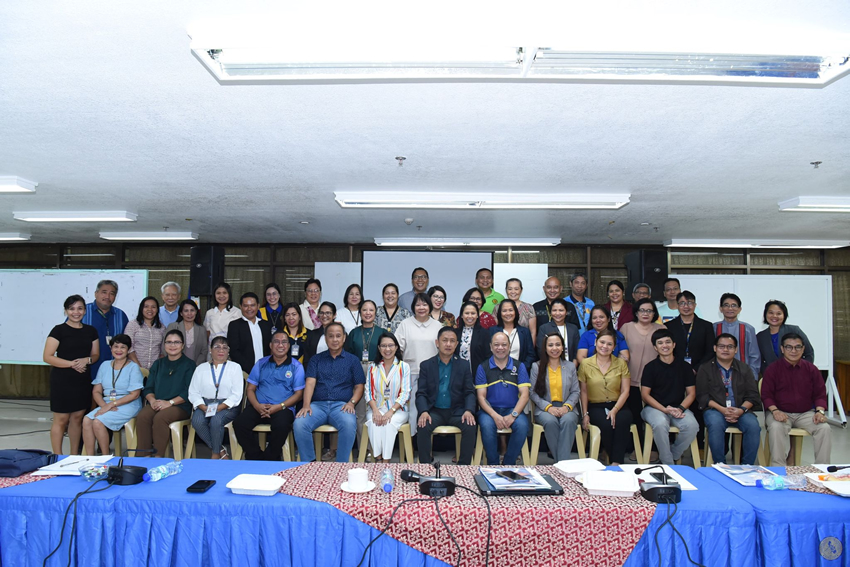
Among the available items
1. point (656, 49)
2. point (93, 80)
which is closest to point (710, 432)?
point (656, 49)

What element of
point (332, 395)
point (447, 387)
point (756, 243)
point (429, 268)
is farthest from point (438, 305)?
point (756, 243)

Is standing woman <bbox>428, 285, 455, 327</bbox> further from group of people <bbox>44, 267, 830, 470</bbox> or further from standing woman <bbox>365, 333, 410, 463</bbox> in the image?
standing woman <bbox>365, 333, 410, 463</bbox>

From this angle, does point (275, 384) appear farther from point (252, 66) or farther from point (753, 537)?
point (753, 537)

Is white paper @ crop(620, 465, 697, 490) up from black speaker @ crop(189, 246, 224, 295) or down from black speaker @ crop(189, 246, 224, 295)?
down

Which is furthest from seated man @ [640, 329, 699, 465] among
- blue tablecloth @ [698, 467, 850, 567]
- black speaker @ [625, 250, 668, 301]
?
black speaker @ [625, 250, 668, 301]

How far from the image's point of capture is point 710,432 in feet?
13.6

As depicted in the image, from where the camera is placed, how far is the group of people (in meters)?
4.12

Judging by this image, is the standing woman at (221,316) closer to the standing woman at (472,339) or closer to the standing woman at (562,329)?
the standing woman at (472,339)

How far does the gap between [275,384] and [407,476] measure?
232 cm

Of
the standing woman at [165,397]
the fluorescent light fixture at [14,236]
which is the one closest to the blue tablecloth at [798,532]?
the standing woman at [165,397]

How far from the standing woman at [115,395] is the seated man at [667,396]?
4.30 m

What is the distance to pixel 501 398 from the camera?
4.18 meters

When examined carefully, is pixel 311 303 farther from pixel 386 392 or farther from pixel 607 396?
pixel 607 396

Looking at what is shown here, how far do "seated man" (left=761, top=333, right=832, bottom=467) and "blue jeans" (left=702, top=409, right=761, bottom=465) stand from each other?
170 mm
